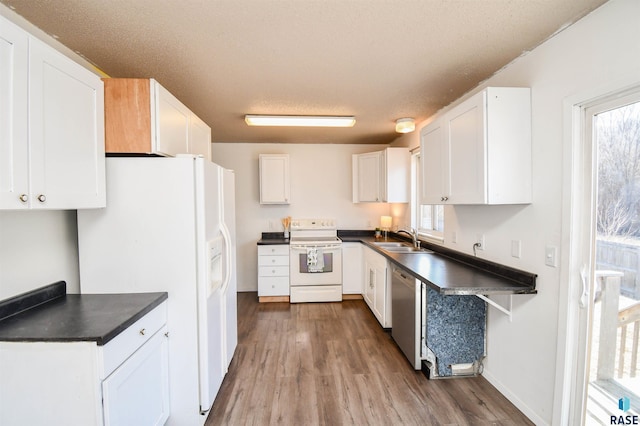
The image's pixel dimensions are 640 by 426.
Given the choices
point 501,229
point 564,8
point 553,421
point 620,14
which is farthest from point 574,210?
point 553,421

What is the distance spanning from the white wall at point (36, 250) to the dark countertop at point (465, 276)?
90.6 inches

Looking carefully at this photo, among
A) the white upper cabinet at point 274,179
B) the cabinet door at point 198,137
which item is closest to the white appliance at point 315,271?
the white upper cabinet at point 274,179

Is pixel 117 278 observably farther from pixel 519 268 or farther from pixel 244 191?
pixel 244 191

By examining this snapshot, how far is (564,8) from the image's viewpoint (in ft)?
4.42

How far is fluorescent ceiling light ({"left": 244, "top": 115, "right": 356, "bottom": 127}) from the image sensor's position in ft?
9.53

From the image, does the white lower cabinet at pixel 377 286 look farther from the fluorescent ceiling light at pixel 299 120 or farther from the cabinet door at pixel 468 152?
the fluorescent ceiling light at pixel 299 120

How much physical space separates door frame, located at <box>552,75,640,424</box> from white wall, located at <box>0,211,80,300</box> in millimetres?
2913

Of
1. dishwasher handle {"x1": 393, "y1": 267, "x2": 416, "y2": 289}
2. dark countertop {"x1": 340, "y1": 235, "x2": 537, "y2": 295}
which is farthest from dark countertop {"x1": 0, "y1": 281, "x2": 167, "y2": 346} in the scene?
dishwasher handle {"x1": 393, "y1": 267, "x2": 416, "y2": 289}

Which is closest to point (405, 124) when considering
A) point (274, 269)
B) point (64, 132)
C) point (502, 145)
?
point (502, 145)

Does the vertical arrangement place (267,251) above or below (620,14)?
below

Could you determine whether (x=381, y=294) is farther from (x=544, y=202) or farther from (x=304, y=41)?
(x=304, y=41)

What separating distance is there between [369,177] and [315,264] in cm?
151

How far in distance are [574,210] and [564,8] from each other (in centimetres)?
103

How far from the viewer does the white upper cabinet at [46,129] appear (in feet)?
3.32
